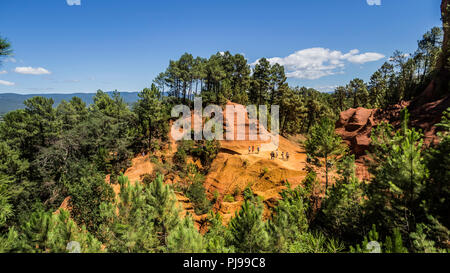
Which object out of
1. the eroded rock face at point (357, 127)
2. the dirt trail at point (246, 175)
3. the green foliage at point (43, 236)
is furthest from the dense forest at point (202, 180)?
the eroded rock face at point (357, 127)

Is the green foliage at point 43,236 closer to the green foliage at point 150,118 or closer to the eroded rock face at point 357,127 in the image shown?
the green foliage at point 150,118

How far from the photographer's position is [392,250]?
5.86 m

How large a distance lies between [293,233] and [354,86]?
212 ft

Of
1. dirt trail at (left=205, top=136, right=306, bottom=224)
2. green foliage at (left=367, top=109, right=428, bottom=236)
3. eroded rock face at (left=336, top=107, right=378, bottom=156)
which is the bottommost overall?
dirt trail at (left=205, top=136, right=306, bottom=224)

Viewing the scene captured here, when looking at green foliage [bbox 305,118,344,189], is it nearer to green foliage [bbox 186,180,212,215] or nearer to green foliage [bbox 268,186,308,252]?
green foliage [bbox 268,186,308,252]

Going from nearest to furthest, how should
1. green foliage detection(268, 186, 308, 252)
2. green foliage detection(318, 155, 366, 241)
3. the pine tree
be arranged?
1. green foliage detection(268, 186, 308, 252)
2. green foliage detection(318, 155, 366, 241)
3. the pine tree

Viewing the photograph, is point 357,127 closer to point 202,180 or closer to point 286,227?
point 202,180

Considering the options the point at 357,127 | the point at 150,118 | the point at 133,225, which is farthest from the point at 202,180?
the point at 357,127

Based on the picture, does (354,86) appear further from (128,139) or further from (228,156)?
(128,139)

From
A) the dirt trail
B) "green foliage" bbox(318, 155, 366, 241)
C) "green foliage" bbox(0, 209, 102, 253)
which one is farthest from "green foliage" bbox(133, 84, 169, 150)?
"green foliage" bbox(318, 155, 366, 241)

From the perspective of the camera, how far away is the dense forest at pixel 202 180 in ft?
25.0

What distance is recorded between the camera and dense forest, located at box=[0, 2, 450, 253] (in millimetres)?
7624

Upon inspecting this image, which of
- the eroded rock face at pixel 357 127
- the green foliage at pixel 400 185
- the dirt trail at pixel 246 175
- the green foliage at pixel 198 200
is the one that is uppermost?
the eroded rock face at pixel 357 127

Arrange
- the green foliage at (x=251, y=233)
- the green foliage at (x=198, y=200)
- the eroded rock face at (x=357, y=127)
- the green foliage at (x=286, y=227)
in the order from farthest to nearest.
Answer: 1. the eroded rock face at (x=357, y=127)
2. the green foliage at (x=198, y=200)
3. the green foliage at (x=286, y=227)
4. the green foliage at (x=251, y=233)
